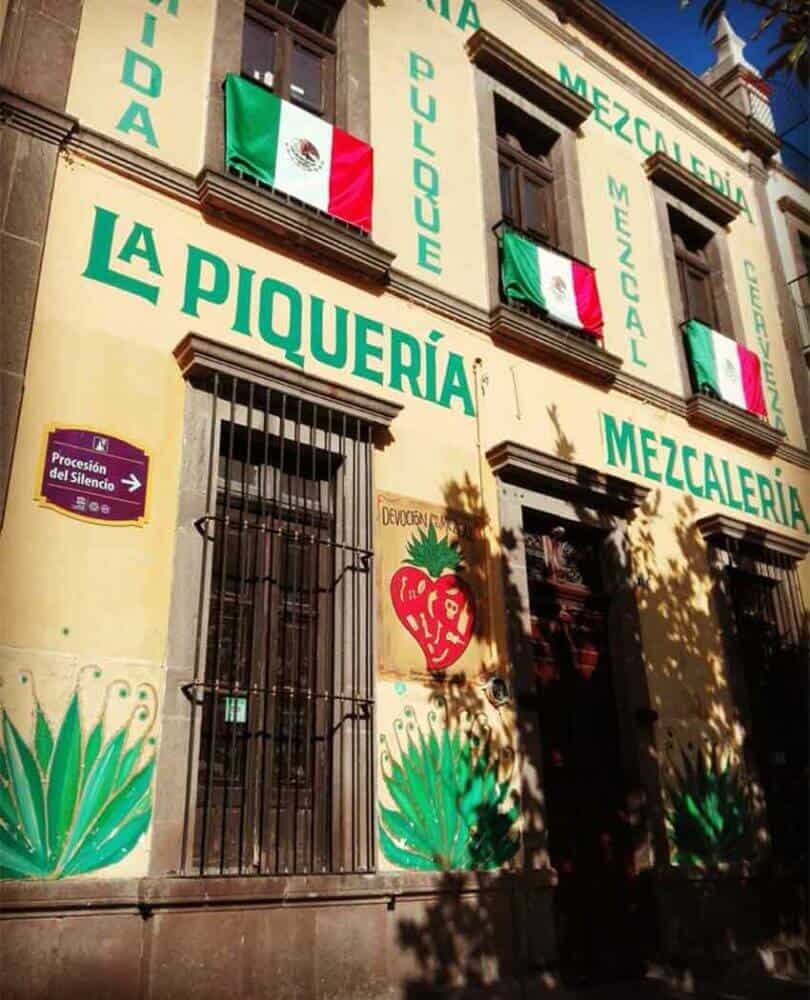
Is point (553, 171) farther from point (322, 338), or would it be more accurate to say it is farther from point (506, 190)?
point (322, 338)

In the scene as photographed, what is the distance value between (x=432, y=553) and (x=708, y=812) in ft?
12.0

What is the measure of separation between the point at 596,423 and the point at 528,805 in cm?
387

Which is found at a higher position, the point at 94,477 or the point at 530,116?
the point at 530,116

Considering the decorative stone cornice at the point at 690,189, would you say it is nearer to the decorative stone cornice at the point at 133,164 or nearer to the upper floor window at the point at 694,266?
the upper floor window at the point at 694,266

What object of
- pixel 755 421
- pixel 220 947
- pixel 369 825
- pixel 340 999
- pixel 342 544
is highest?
pixel 755 421

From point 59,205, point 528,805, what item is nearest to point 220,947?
point 528,805

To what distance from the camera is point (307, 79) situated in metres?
8.35

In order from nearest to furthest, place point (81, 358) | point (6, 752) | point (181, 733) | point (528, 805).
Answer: point (6, 752) → point (181, 733) → point (81, 358) → point (528, 805)

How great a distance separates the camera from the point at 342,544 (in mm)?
6371

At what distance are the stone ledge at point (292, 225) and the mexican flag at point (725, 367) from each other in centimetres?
440

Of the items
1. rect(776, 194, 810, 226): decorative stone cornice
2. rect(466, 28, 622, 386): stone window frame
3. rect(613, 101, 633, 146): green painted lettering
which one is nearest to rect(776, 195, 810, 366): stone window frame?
rect(776, 194, 810, 226): decorative stone cornice

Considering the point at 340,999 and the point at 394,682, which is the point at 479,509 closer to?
the point at 394,682

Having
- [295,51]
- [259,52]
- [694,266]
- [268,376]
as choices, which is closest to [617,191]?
[694,266]

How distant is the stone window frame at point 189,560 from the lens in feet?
16.6
